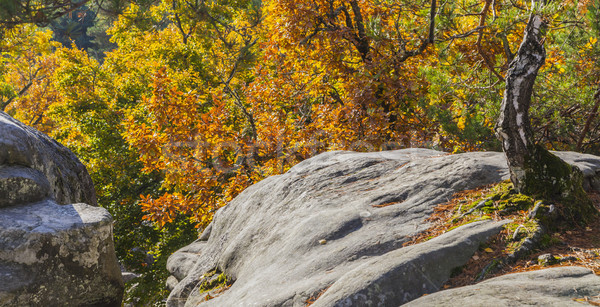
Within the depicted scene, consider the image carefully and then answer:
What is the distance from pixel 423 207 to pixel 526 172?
1.04m

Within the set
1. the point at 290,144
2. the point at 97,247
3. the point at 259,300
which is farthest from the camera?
the point at 290,144

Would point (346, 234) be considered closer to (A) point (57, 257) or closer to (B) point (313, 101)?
(A) point (57, 257)

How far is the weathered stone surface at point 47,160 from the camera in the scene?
6152 millimetres

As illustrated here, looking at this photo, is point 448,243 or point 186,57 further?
point 186,57

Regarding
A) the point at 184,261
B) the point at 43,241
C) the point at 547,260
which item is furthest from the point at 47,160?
the point at 547,260

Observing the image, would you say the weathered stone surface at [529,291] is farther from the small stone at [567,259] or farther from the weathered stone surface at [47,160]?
the weathered stone surface at [47,160]

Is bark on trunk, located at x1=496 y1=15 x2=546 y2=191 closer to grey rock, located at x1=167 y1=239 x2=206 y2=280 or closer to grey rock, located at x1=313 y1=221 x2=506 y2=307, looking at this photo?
grey rock, located at x1=313 y1=221 x2=506 y2=307

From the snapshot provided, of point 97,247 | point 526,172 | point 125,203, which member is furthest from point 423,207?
point 125,203

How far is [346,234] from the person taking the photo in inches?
168

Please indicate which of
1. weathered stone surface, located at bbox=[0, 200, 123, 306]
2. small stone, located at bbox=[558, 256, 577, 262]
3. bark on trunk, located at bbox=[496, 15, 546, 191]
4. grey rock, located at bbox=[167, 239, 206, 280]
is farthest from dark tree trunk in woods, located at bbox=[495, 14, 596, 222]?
weathered stone surface, located at bbox=[0, 200, 123, 306]

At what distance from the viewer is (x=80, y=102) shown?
52.3 ft

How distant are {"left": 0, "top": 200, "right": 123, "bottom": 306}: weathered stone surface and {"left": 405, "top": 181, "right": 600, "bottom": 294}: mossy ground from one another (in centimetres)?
451

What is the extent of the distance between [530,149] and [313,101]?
762 centimetres

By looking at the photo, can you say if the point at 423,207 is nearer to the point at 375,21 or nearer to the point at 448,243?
the point at 448,243
